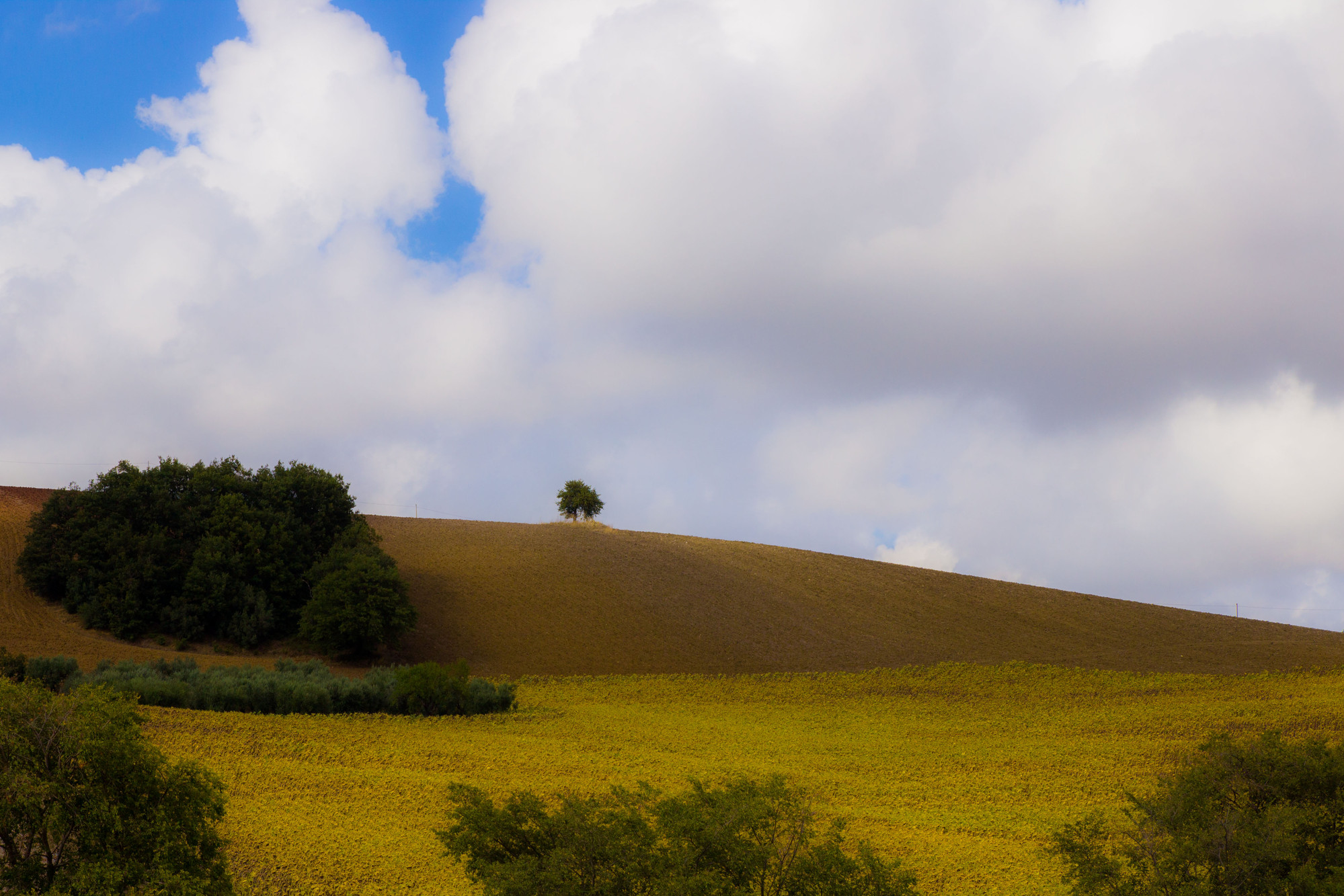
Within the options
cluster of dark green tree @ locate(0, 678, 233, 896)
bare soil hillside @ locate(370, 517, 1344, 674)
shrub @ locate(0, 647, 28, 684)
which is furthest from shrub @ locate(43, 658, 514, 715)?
cluster of dark green tree @ locate(0, 678, 233, 896)

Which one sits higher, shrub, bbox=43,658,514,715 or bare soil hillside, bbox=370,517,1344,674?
bare soil hillside, bbox=370,517,1344,674

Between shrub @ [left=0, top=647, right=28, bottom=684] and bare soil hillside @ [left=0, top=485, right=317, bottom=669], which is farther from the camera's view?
bare soil hillside @ [left=0, top=485, right=317, bottom=669]

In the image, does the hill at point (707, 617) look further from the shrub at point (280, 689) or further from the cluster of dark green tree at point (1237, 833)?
the cluster of dark green tree at point (1237, 833)

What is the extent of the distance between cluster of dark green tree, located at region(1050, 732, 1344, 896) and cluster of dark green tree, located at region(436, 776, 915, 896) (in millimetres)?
3260

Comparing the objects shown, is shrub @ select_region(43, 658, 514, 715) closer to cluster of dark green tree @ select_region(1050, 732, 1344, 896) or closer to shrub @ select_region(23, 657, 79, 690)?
shrub @ select_region(23, 657, 79, 690)

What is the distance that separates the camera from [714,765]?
23453mm

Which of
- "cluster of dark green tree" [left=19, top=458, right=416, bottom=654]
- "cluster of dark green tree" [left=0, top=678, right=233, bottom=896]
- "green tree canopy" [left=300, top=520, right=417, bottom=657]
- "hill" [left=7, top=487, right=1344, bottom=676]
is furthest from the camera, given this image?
"hill" [left=7, top=487, right=1344, bottom=676]

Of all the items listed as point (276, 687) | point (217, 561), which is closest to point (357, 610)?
point (217, 561)

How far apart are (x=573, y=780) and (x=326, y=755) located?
20.3 ft

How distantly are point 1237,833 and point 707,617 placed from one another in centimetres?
4413

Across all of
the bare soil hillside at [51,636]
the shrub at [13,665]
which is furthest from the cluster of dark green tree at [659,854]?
the bare soil hillside at [51,636]

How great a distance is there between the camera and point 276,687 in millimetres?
29219

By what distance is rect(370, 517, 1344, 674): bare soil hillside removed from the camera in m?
48.2

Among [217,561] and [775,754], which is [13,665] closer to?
[217,561]
